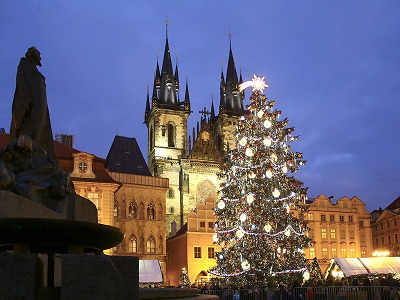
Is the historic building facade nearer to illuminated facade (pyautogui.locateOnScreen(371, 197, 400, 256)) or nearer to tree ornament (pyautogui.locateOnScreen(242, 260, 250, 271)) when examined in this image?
illuminated facade (pyautogui.locateOnScreen(371, 197, 400, 256))

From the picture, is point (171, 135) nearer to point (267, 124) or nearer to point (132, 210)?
point (132, 210)

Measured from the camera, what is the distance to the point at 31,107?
328 inches

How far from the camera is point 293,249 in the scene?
77.9ft

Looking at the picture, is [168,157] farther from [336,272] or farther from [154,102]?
[336,272]

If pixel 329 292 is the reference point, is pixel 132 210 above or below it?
above

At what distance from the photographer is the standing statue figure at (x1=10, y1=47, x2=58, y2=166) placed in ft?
27.2

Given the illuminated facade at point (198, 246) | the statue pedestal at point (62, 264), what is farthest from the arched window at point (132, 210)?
the statue pedestal at point (62, 264)

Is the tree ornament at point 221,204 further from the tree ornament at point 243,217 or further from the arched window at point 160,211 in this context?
the arched window at point 160,211

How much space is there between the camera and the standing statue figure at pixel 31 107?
8.29m

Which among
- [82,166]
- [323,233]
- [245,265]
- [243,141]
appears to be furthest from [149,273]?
[323,233]

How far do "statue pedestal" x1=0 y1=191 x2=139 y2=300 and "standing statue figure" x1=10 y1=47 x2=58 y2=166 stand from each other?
11.0ft

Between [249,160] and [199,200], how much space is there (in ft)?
133

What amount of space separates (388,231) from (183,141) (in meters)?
27.6

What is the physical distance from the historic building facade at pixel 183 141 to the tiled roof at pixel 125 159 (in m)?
14.6
